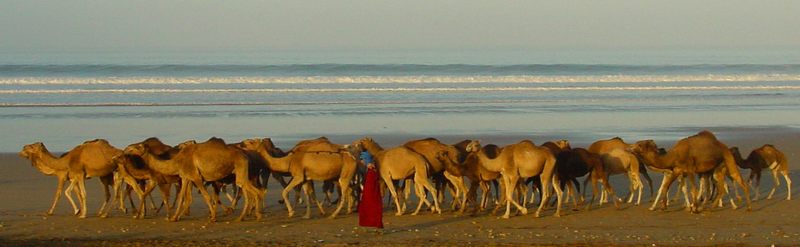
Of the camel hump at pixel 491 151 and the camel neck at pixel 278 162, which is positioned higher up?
the camel hump at pixel 491 151

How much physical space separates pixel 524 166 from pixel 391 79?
4645 cm

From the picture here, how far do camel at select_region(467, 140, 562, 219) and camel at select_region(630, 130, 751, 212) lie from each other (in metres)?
1.49

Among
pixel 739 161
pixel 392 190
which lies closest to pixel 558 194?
pixel 392 190

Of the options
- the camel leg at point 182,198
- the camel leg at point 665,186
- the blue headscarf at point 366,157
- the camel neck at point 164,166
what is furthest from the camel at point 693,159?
the camel neck at point 164,166

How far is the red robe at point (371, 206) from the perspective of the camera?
1502cm

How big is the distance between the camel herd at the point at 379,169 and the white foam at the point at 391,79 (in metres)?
39.8

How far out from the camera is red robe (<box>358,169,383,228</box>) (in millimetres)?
15023

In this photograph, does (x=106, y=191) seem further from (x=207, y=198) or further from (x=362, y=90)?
(x=362, y=90)

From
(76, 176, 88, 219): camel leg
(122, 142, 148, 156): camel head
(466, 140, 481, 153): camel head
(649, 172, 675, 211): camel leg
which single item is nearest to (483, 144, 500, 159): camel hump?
(466, 140, 481, 153): camel head

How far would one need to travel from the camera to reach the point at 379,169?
55.7 feet

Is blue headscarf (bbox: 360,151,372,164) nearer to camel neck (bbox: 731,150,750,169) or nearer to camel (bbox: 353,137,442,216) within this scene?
camel (bbox: 353,137,442,216)

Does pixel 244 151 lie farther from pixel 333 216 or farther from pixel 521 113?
pixel 521 113

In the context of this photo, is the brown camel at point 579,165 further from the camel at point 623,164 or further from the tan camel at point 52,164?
the tan camel at point 52,164

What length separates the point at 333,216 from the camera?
16.7 metres
